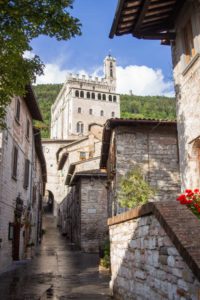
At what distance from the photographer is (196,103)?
790 centimetres

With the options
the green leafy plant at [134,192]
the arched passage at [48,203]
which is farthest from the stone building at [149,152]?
the arched passage at [48,203]

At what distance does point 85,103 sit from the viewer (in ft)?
258

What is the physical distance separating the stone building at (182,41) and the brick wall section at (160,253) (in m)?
2.77

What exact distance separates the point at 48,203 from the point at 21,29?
53374 mm

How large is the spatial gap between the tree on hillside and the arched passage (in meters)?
48.7

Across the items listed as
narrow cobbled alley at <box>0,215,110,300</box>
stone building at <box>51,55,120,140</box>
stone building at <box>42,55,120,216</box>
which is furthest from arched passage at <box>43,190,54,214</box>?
narrow cobbled alley at <box>0,215,110,300</box>

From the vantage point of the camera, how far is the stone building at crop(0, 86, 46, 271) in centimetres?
1232

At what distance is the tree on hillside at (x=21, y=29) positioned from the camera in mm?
5535

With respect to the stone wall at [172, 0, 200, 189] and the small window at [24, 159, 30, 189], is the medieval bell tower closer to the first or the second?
the small window at [24, 159, 30, 189]

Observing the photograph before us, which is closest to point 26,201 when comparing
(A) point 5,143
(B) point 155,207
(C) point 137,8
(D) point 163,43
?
(A) point 5,143

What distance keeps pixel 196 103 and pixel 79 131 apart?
67.0m

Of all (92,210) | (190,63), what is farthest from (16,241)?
(190,63)

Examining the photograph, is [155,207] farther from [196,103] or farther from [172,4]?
[172,4]

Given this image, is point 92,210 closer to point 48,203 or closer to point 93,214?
point 93,214
